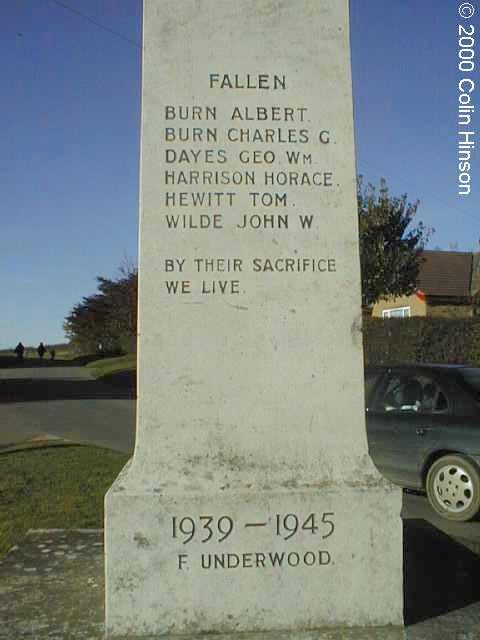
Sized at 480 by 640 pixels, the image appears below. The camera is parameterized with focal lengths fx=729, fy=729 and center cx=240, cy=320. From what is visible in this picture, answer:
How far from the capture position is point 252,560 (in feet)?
10.2

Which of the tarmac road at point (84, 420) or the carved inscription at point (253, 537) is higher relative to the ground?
the carved inscription at point (253, 537)

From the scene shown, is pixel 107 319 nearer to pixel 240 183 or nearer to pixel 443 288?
pixel 443 288

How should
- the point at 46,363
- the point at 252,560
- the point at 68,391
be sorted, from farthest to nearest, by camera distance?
the point at 46,363 → the point at 68,391 → the point at 252,560

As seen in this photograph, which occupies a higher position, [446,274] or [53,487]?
[446,274]

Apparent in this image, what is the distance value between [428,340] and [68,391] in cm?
1327

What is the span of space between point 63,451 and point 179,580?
7.77 meters

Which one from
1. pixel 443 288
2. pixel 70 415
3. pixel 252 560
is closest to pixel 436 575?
pixel 252 560

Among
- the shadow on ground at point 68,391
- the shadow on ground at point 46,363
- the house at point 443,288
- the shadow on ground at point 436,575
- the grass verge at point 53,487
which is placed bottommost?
the grass verge at point 53,487

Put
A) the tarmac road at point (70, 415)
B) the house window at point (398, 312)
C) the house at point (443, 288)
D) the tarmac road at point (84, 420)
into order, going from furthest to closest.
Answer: the house window at point (398, 312) < the house at point (443, 288) < the tarmac road at point (70, 415) < the tarmac road at point (84, 420)

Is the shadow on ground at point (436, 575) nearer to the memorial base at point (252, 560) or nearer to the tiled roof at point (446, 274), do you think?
the memorial base at point (252, 560)

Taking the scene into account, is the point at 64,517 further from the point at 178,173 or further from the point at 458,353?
the point at 458,353

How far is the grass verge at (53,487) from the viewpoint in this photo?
19.4 feet

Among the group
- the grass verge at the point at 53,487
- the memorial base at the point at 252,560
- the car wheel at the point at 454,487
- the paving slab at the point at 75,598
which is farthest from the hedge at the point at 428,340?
the memorial base at the point at 252,560

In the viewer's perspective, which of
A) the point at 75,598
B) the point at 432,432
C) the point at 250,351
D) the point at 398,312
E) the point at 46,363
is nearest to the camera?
the point at 250,351
